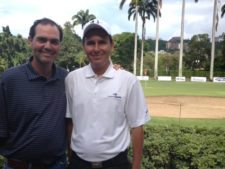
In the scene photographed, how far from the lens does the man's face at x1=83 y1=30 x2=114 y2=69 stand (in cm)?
359

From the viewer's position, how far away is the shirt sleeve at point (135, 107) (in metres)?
3.57

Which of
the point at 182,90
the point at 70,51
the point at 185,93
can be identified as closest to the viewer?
the point at 185,93

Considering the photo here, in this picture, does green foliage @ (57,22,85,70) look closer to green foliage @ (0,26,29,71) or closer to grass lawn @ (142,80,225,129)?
green foliage @ (0,26,29,71)

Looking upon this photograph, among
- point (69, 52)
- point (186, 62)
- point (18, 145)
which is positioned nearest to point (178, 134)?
point (18, 145)

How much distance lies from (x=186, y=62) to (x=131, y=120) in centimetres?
9384

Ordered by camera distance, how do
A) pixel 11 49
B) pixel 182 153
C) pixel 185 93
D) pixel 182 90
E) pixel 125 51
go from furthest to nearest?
pixel 125 51 → pixel 11 49 → pixel 182 90 → pixel 185 93 → pixel 182 153

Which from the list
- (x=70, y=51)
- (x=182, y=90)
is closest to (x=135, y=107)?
(x=182, y=90)

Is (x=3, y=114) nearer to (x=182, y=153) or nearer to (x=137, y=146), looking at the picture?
(x=137, y=146)

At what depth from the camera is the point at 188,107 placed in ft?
76.5

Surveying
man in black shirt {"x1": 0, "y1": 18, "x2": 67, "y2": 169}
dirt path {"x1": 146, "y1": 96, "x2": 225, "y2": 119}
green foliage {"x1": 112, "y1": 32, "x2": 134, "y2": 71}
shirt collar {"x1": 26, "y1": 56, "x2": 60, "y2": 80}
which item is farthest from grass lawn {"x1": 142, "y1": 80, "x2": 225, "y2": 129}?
green foliage {"x1": 112, "y1": 32, "x2": 134, "y2": 71}

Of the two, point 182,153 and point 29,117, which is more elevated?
point 29,117

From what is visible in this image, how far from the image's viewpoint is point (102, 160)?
3545mm

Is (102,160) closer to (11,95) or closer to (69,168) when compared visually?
(69,168)

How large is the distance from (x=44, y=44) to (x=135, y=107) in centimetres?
92
